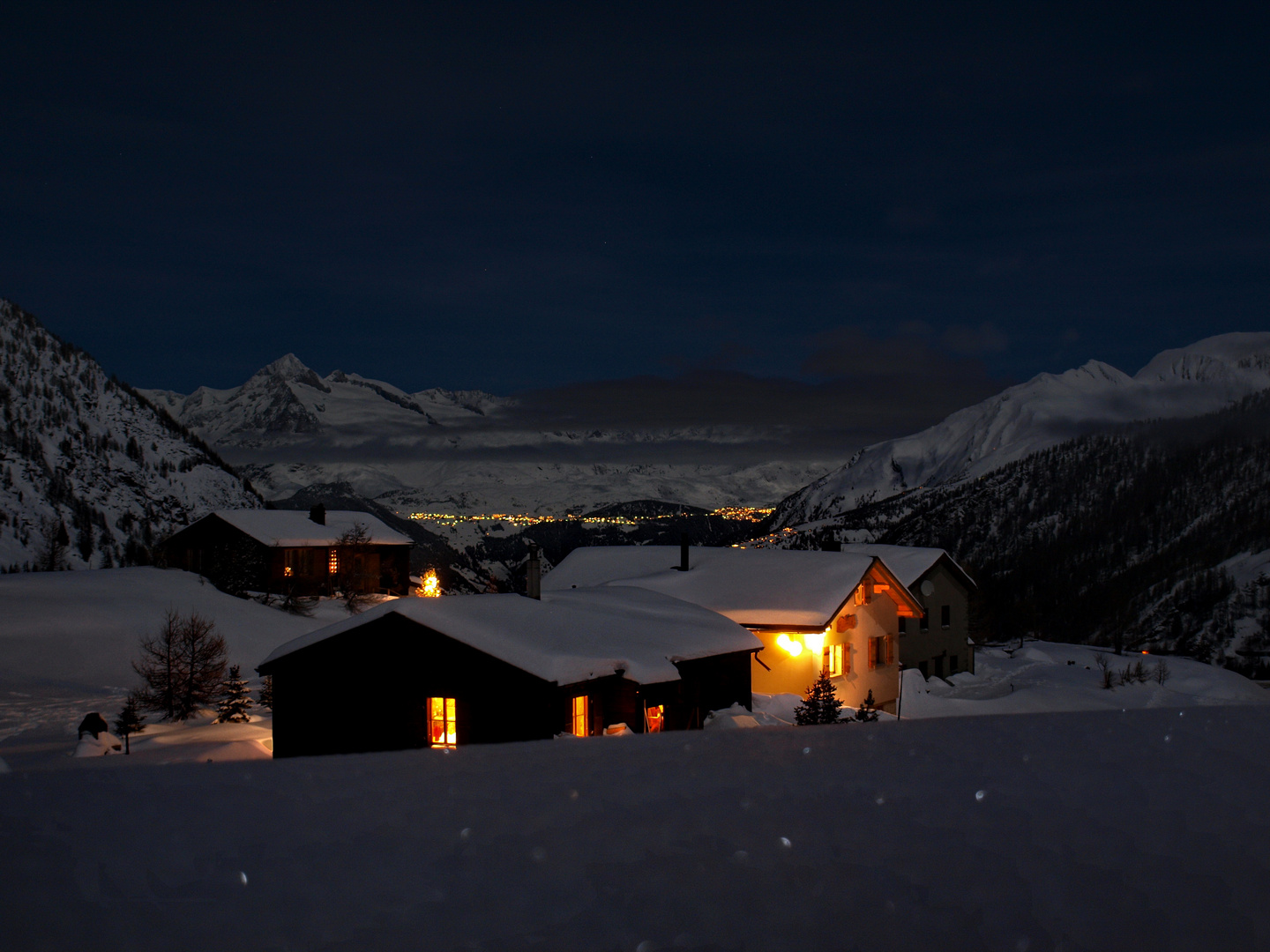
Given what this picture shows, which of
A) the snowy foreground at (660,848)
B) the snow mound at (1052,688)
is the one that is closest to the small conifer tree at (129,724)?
the snow mound at (1052,688)

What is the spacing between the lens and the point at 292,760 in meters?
2.51

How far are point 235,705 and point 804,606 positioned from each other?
58.8 ft

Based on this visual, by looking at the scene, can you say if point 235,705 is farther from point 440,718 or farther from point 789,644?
point 789,644

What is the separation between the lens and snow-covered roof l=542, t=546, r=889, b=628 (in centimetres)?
3083

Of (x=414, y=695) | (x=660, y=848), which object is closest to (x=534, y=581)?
(x=414, y=695)

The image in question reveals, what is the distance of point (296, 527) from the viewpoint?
206 ft

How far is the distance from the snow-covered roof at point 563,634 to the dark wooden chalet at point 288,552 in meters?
40.2

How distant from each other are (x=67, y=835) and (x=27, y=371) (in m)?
141

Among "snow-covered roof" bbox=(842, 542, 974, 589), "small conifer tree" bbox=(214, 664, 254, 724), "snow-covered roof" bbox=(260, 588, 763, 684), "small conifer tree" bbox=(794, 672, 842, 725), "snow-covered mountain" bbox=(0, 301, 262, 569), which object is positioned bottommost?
"small conifer tree" bbox=(214, 664, 254, 724)

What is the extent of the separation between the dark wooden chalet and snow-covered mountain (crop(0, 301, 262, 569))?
2761 cm

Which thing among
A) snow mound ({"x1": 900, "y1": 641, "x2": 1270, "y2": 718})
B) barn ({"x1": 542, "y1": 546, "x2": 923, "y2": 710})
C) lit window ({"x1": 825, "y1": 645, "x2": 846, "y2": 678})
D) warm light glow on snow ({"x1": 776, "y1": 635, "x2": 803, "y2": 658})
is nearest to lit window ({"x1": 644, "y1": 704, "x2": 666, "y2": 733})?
barn ({"x1": 542, "y1": 546, "x2": 923, "y2": 710})

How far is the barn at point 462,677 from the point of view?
1791 centimetres

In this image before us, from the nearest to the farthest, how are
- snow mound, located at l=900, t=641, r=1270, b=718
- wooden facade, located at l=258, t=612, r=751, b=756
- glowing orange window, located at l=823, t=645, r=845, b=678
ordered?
1. wooden facade, located at l=258, t=612, r=751, b=756
2. glowing orange window, located at l=823, t=645, r=845, b=678
3. snow mound, located at l=900, t=641, r=1270, b=718

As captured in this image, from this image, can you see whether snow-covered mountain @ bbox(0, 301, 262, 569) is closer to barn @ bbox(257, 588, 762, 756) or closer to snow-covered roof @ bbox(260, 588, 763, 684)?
barn @ bbox(257, 588, 762, 756)
